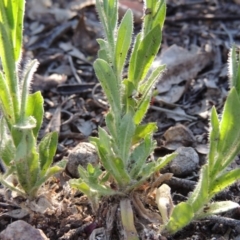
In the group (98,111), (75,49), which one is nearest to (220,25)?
(75,49)

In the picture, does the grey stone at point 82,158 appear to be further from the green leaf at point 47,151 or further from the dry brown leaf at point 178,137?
the dry brown leaf at point 178,137

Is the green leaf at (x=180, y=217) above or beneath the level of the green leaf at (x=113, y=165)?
beneath

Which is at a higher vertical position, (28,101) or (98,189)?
(28,101)

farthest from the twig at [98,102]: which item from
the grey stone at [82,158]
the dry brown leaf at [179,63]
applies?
the grey stone at [82,158]

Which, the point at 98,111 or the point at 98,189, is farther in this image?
the point at 98,111

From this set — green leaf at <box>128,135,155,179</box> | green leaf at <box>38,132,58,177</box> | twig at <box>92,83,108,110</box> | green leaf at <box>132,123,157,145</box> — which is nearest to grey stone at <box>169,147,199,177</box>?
green leaf at <box>132,123,157,145</box>

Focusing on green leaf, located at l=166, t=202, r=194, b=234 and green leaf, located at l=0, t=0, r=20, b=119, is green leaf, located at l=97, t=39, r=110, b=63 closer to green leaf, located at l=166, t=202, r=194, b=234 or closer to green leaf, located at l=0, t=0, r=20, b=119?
green leaf, located at l=0, t=0, r=20, b=119

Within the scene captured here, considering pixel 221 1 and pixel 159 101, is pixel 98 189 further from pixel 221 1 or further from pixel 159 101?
pixel 221 1
